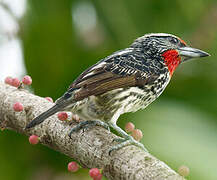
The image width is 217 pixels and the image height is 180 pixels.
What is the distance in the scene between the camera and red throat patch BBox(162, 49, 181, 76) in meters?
3.43

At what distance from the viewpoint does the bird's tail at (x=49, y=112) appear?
2.54 m

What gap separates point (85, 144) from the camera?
8.26 feet

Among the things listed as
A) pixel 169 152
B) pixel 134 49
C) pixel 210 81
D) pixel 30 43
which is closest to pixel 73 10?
pixel 30 43

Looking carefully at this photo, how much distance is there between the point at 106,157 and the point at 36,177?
1473 mm

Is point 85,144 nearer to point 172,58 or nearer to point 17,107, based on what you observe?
point 17,107

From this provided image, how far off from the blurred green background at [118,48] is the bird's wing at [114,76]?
0.50 meters

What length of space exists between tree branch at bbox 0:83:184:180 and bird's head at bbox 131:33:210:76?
961 mm

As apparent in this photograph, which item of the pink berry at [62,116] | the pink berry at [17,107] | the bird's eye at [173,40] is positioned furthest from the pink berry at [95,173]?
the bird's eye at [173,40]

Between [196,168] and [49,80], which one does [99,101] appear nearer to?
[196,168]

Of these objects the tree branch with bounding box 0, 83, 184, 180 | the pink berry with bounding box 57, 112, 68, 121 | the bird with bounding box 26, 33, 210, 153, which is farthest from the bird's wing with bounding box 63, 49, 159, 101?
the tree branch with bounding box 0, 83, 184, 180

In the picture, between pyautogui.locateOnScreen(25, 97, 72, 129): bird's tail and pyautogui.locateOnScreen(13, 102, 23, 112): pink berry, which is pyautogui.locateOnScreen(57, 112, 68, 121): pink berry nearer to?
pyautogui.locateOnScreen(25, 97, 72, 129): bird's tail

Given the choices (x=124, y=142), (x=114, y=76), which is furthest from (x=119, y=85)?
(x=124, y=142)

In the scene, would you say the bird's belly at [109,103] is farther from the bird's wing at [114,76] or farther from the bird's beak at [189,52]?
the bird's beak at [189,52]

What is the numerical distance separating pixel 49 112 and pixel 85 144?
11.1 inches
